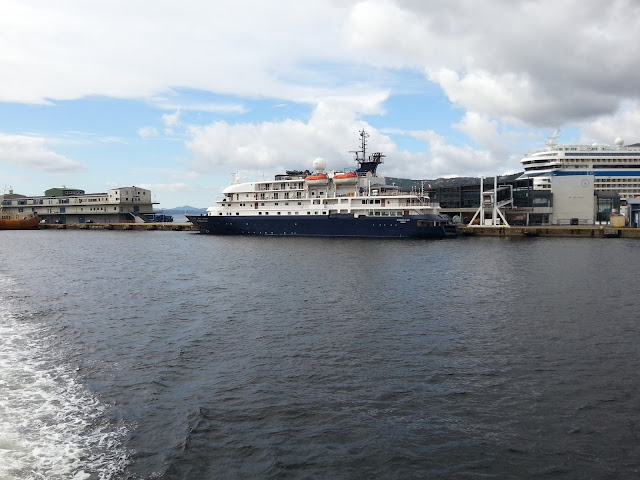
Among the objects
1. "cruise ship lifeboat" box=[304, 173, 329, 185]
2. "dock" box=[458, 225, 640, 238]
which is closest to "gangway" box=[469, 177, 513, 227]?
"dock" box=[458, 225, 640, 238]

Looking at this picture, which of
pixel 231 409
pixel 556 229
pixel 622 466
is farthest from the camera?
pixel 556 229

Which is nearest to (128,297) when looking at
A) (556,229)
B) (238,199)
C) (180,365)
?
(180,365)

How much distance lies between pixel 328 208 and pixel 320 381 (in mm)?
59423

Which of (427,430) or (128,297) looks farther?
(128,297)

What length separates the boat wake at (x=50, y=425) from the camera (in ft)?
31.4

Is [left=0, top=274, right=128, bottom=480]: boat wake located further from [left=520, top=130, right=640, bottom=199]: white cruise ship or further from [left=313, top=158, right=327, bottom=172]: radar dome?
[left=520, top=130, right=640, bottom=199]: white cruise ship

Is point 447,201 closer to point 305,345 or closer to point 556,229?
point 556,229

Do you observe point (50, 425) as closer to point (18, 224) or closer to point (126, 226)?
point (126, 226)

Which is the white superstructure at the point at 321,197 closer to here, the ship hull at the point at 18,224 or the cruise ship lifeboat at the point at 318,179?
the cruise ship lifeboat at the point at 318,179

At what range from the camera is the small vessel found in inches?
2721

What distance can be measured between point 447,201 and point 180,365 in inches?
3439

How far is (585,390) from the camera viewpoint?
43.7 ft

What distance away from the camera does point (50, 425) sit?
11.4 m

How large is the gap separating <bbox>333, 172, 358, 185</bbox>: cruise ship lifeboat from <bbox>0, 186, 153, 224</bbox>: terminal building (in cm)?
6213
